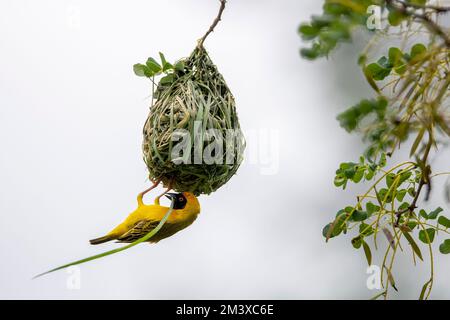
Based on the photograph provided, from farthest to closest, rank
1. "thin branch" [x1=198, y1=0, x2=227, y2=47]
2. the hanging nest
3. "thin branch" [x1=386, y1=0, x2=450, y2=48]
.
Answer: the hanging nest, "thin branch" [x1=198, y1=0, x2=227, y2=47], "thin branch" [x1=386, y1=0, x2=450, y2=48]

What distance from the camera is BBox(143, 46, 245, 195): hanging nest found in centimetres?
214

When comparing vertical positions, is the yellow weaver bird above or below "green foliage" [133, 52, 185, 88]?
below

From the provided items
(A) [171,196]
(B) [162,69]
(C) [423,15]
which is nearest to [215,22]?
(B) [162,69]

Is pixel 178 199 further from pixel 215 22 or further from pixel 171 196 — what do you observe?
pixel 215 22

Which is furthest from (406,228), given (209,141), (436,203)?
(436,203)

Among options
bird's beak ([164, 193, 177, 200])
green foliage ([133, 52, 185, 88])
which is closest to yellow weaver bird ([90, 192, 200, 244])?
→ bird's beak ([164, 193, 177, 200])

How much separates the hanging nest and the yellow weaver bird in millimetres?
37

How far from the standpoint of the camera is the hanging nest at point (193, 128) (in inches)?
84.2

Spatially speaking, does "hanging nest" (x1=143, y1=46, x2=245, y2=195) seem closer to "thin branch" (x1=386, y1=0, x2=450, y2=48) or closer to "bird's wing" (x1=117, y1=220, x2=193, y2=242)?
"bird's wing" (x1=117, y1=220, x2=193, y2=242)

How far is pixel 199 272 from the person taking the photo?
15.6ft

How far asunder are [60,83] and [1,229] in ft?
3.07

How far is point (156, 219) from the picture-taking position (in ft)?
7.24

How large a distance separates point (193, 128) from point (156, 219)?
0.91 ft

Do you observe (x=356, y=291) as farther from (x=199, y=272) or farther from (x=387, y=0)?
(x=387, y=0)
